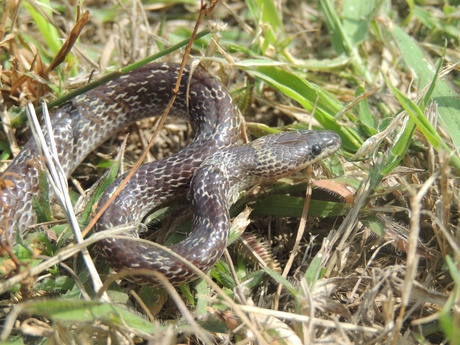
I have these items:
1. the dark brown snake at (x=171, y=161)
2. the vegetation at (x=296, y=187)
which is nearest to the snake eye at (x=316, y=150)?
the dark brown snake at (x=171, y=161)

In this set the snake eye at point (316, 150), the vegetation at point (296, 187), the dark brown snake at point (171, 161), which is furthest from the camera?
the snake eye at point (316, 150)

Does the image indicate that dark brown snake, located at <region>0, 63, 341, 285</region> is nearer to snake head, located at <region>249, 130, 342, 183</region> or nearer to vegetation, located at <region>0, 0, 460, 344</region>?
snake head, located at <region>249, 130, 342, 183</region>

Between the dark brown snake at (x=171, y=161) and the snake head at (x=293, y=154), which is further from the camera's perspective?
the snake head at (x=293, y=154)

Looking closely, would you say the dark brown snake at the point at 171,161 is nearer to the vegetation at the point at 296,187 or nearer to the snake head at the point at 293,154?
the snake head at the point at 293,154

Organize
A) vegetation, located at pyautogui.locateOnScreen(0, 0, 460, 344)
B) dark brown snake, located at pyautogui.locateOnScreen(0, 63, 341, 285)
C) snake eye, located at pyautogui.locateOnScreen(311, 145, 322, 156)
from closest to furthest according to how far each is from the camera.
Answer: vegetation, located at pyautogui.locateOnScreen(0, 0, 460, 344), dark brown snake, located at pyautogui.locateOnScreen(0, 63, 341, 285), snake eye, located at pyautogui.locateOnScreen(311, 145, 322, 156)

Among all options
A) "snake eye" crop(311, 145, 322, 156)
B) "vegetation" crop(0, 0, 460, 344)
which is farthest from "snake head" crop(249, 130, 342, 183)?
"vegetation" crop(0, 0, 460, 344)

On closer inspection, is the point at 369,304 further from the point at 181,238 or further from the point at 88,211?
the point at 88,211
